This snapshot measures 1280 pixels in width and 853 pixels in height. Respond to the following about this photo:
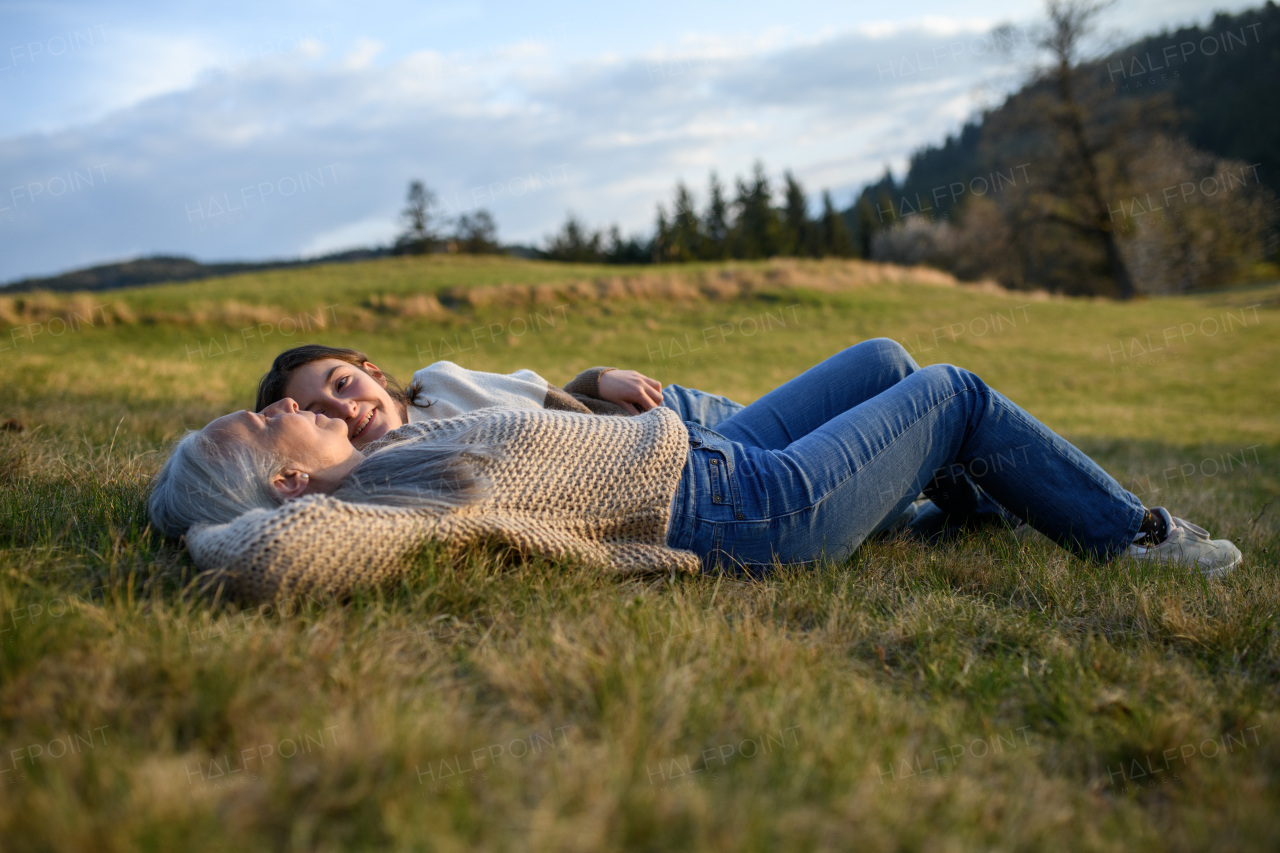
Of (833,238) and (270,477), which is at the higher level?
(833,238)

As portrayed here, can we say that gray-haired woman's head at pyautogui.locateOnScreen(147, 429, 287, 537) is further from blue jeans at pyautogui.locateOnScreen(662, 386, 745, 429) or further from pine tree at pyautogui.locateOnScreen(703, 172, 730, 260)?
pine tree at pyautogui.locateOnScreen(703, 172, 730, 260)

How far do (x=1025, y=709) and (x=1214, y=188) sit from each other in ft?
145

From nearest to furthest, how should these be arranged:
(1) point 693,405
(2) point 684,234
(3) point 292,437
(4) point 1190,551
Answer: (3) point 292,437 < (4) point 1190,551 < (1) point 693,405 < (2) point 684,234

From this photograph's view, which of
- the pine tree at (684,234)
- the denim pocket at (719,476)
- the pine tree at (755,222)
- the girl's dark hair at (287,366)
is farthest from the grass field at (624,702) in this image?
the pine tree at (755,222)

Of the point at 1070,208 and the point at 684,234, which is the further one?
the point at 684,234

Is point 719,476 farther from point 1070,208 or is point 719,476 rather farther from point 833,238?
point 833,238

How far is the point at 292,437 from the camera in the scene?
2096 mm

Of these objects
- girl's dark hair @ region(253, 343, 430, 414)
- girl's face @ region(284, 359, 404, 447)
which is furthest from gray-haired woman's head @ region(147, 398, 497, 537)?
girl's dark hair @ region(253, 343, 430, 414)

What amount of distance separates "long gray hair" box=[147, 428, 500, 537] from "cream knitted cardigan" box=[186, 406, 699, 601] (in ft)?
0.14

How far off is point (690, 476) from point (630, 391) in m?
0.80

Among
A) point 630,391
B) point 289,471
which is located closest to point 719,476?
point 630,391

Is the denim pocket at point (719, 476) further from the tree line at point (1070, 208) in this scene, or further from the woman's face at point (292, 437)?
the tree line at point (1070, 208)

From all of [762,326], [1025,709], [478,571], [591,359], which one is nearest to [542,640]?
[478,571]

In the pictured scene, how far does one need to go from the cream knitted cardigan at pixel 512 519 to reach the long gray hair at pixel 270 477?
0.04 m
